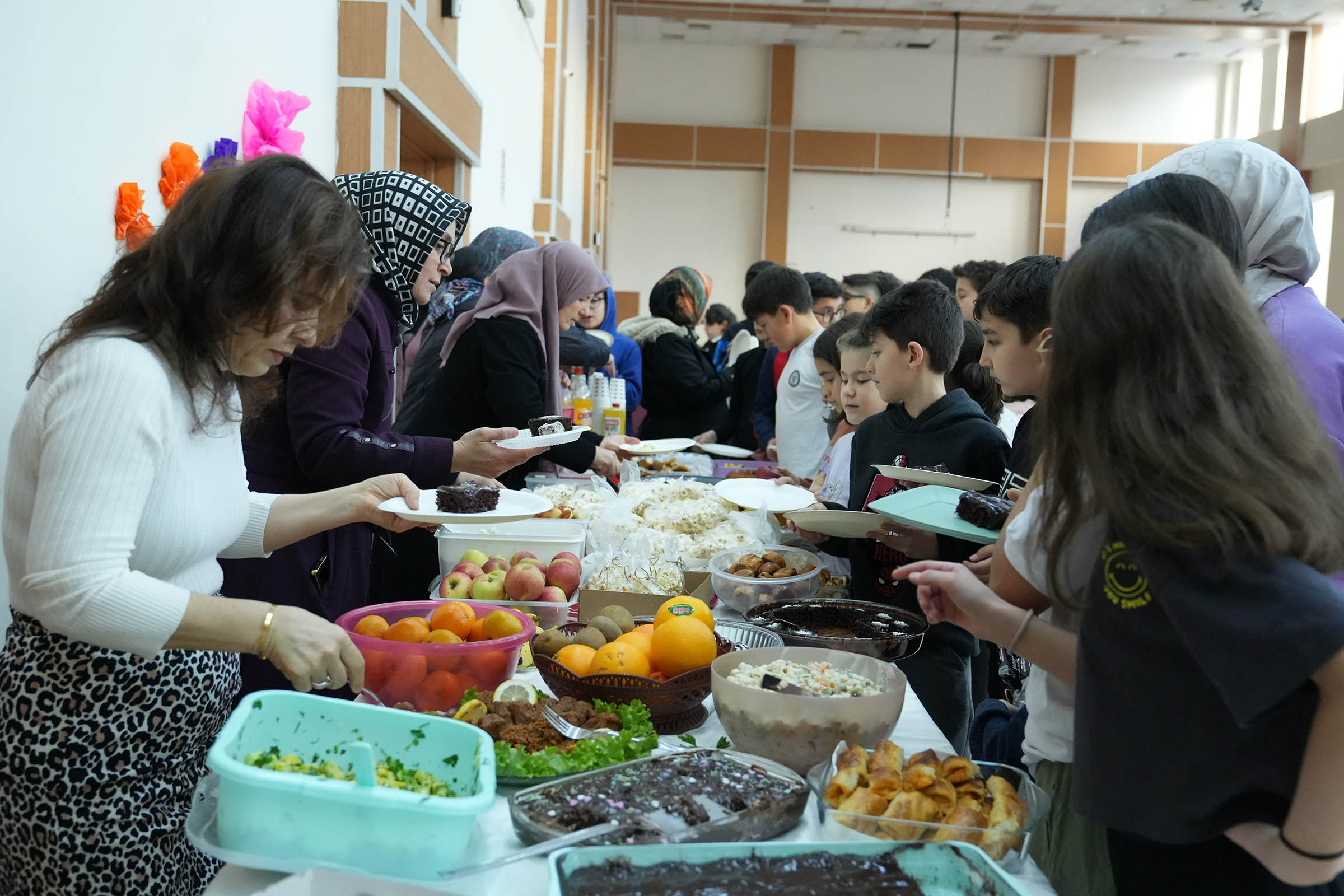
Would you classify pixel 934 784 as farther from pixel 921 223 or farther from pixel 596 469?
pixel 921 223

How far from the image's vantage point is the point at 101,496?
1.20 meters

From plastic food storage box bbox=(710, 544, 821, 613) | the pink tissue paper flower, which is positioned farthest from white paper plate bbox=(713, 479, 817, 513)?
the pink tissue paper flower

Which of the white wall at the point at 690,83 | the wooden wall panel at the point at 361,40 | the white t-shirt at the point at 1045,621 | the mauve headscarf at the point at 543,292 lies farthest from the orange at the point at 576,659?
the white wall at the point at 690,83

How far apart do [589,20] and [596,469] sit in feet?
28.4

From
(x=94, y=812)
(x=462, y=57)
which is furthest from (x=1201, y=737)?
(x=462, y=57)

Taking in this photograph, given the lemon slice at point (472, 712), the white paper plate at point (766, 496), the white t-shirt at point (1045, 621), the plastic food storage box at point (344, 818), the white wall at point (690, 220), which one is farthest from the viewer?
the white wall at point (690, 220)

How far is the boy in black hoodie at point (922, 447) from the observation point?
2248 mm

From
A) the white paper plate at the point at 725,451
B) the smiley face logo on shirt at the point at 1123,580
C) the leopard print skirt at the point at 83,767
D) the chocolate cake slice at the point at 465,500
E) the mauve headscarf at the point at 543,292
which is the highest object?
the mauve headscarf at the point at 543,292

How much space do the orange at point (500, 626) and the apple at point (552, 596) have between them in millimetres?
382

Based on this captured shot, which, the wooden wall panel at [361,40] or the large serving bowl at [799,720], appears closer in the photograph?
the large serving bowl at [799,720]

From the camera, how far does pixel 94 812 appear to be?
4.35 ft

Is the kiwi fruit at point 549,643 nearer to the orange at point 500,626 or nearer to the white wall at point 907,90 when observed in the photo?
the orange at point 500,626

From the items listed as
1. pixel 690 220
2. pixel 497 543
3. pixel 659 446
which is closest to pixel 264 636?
pixel 497 543

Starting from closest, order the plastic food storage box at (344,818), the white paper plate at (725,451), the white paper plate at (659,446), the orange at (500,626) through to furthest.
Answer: the plastic food storage box at (344,818), the orange at (500,626), the white paper plate at (659,446), the white paper plate at (725,451)
